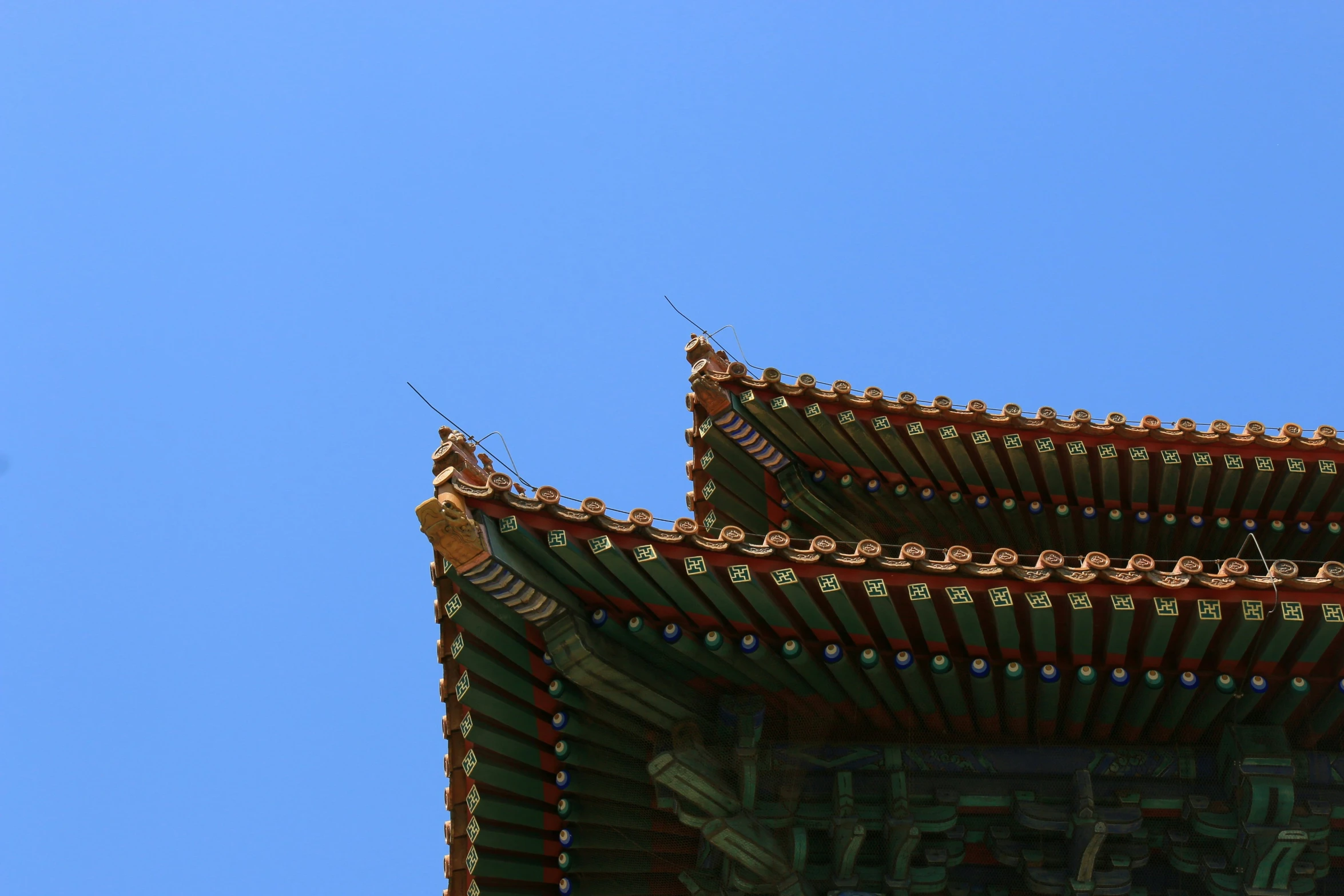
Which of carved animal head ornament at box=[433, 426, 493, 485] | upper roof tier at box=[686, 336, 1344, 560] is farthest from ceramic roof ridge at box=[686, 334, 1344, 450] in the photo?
carved animal head ornament at box=[433, 426, 493, 485]

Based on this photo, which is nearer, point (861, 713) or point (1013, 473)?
point (861, 713)

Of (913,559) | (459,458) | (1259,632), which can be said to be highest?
(459,458)

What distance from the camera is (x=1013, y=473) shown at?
1505 cm

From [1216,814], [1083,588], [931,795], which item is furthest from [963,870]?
[1083,588]

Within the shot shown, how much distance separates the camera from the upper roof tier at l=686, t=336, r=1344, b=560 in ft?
48.2

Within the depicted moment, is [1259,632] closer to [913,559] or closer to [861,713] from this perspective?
[913,559]

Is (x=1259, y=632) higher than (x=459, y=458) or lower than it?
lower

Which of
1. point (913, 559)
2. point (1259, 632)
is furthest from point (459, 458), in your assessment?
point (1259, 632)

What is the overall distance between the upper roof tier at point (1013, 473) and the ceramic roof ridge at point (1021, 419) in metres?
0.01

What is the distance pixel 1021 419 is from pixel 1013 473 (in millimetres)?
599

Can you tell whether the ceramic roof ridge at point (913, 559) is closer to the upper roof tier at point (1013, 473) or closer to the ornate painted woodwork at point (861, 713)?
the ornate painted woodwork at point (861, 713)

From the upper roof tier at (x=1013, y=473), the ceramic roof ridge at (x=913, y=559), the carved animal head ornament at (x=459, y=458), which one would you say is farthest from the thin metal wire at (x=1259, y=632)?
the carved animal head ornament at (x=459, y=458)

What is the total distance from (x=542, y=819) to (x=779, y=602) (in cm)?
308

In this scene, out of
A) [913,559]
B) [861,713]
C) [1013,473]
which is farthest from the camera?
[1013,473]
